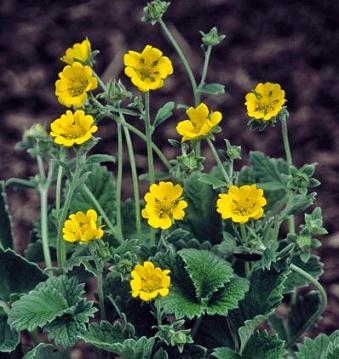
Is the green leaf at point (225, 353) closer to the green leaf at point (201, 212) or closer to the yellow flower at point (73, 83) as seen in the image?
the green leaf at point (201, 212)

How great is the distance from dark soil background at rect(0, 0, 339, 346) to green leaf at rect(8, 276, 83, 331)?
99 centimetres

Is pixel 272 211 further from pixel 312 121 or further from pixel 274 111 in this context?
pixel 312 121

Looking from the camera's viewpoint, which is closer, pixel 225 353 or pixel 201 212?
pixel 225 353

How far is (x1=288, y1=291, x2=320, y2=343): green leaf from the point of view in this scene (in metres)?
1.93

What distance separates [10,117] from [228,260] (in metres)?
1.32

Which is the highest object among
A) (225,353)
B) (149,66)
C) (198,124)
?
(149,66)

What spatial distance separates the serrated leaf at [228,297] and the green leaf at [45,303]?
0.79 ft

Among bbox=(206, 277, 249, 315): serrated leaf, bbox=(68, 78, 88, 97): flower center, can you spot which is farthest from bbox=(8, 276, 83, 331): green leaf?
bbox=(68, 78, 88, 97): flower center

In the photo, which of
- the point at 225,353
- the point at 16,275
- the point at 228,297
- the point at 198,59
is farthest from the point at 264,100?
the point at 198,59

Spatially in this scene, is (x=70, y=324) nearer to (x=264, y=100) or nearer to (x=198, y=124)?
(x=198, y=124)

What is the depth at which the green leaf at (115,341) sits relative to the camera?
1587 millimetres

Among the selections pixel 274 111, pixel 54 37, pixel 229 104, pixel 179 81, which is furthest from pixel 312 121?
pixel 274 111

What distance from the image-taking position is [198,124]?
5.42 ft

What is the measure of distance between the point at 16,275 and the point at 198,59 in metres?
1.39
